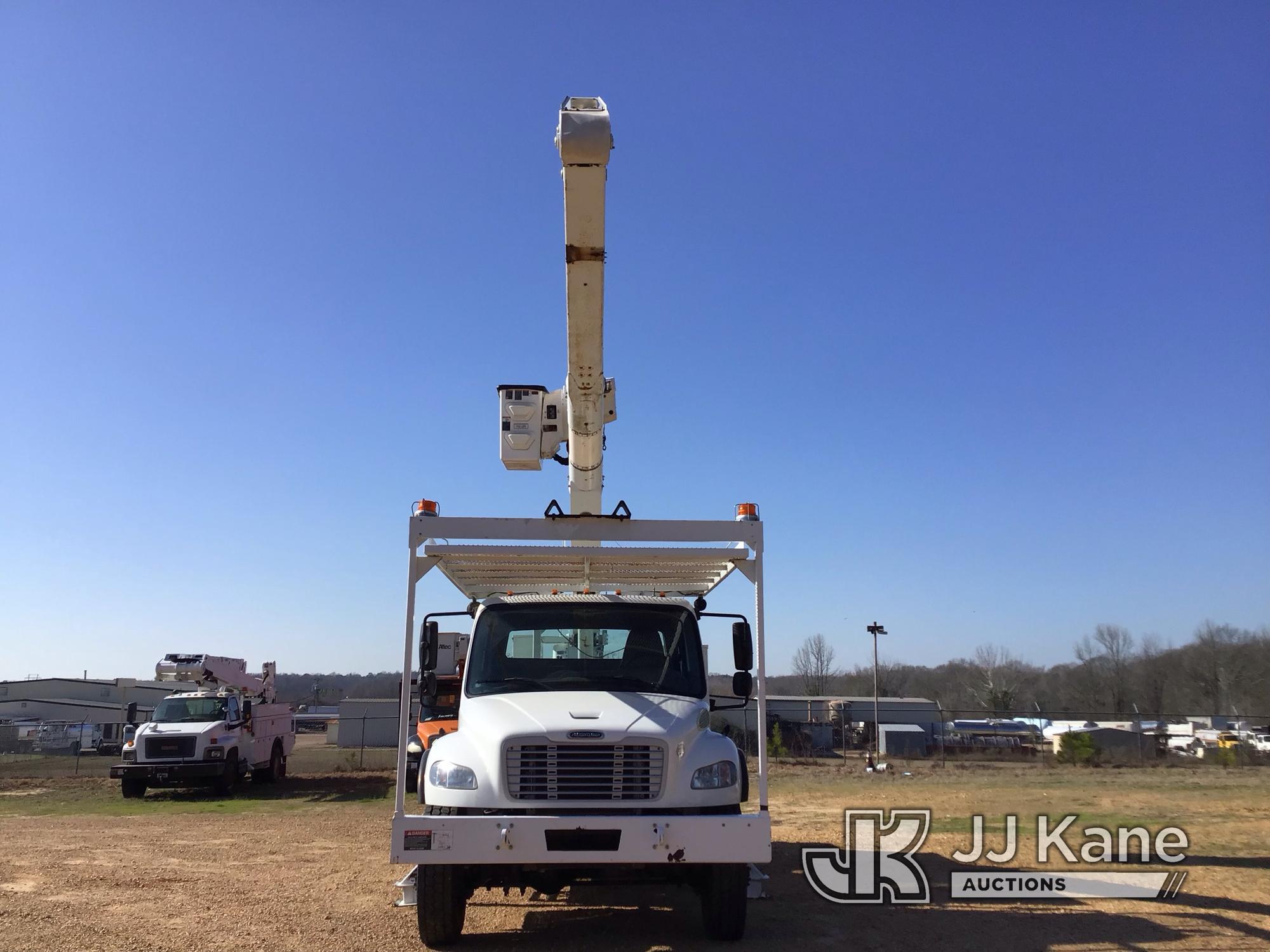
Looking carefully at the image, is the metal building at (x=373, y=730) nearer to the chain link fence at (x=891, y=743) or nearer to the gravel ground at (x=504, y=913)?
the chain link fence at (x=891, y=743)

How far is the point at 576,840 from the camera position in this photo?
6.17 meters

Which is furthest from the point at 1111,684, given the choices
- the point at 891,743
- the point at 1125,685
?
the point at 891,743

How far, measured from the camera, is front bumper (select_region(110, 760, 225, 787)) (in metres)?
19.8

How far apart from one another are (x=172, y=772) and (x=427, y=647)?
15.7 metres

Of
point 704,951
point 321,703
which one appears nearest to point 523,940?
point 704,951

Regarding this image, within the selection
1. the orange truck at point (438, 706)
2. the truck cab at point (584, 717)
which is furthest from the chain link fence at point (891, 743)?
the truck cab at point (584, 717)

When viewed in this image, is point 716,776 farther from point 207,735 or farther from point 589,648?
point 207,735

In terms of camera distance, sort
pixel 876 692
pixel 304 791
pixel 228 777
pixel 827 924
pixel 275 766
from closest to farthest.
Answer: pixel 827 924 < pixel 228 777 < pixel 304 791 < pixel 275 766 < pixel 876 692

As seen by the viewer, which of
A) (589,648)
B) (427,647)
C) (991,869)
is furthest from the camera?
(991,869)

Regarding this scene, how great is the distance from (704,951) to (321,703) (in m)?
94.1

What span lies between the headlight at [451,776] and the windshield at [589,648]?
31.8 inches

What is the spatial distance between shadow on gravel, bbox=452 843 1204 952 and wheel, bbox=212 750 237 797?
13.7 meters

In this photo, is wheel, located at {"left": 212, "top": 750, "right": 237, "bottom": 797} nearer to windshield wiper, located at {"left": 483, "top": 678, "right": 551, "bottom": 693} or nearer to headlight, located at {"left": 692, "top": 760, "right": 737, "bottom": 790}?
windshield wiper, located at {"left": 483, "top": 678, "right": 551, "bottom": 693}

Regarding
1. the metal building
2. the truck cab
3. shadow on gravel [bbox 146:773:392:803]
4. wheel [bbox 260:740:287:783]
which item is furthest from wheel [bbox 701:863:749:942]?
the metal building
